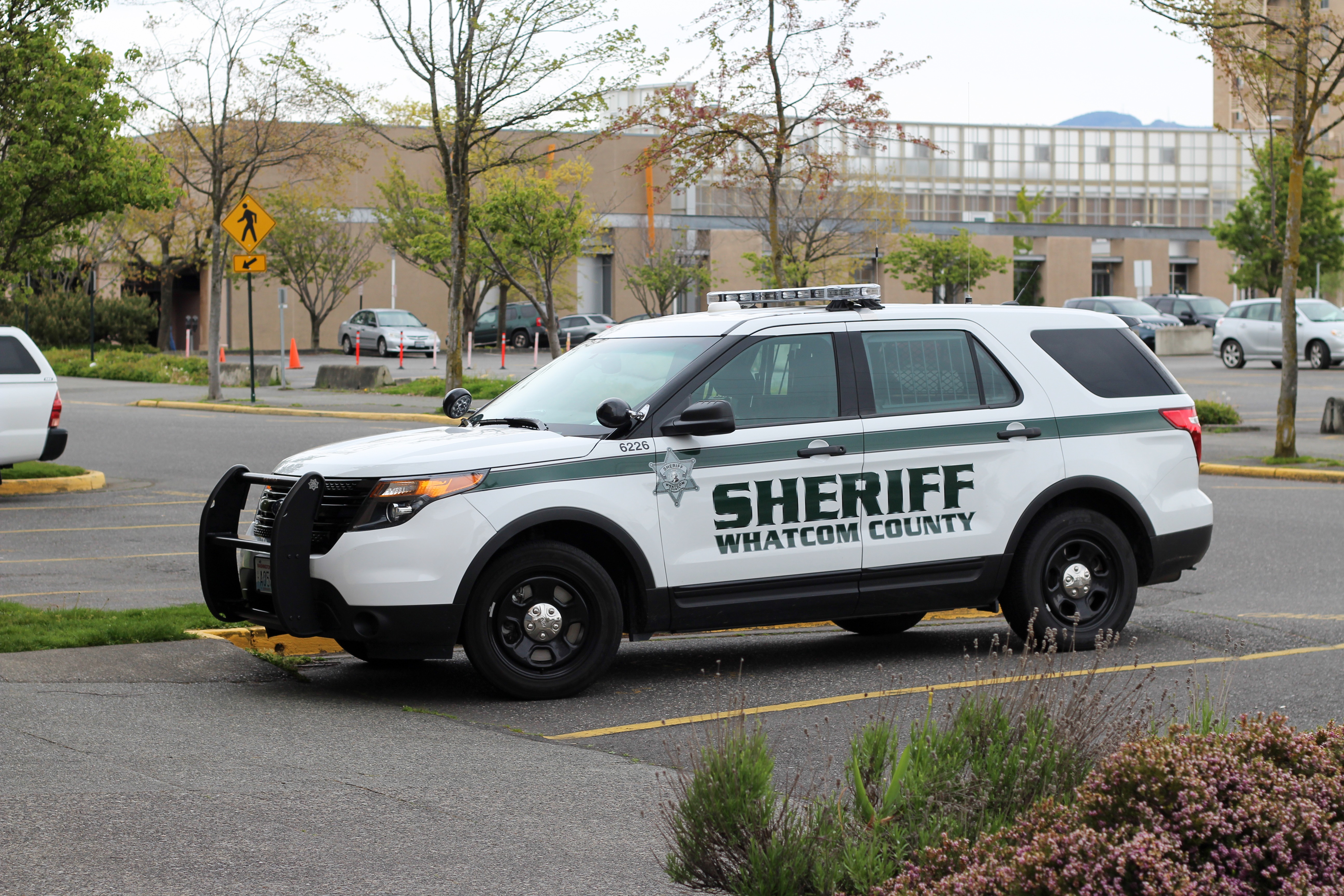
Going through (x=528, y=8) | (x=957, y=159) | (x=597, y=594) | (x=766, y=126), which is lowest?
(x=597, y=594)

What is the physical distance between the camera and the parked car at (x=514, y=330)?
2443 inches

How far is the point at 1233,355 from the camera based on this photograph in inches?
1636

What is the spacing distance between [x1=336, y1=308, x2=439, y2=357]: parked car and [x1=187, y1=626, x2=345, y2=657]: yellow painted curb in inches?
1816

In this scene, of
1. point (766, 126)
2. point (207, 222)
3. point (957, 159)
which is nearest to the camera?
point (766, 126)

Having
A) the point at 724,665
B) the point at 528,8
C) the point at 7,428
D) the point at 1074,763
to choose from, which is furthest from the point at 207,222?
Result: the point at 1074,763

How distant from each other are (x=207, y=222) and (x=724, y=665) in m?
49.5

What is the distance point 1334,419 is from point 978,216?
7130 centimetres

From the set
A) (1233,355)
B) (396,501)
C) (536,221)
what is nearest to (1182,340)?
(1233,355)

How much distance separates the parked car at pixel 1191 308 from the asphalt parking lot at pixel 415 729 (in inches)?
1934

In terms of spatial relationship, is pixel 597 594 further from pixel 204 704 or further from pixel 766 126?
pixel 766 126

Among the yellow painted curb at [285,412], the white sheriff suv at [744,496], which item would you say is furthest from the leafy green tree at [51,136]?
the white sheriff suv at [744,496]

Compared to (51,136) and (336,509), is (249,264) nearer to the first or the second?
→ (51,136)

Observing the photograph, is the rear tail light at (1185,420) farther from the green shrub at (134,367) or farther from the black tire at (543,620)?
the green shrub at (134,367)

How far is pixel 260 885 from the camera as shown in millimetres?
4625
